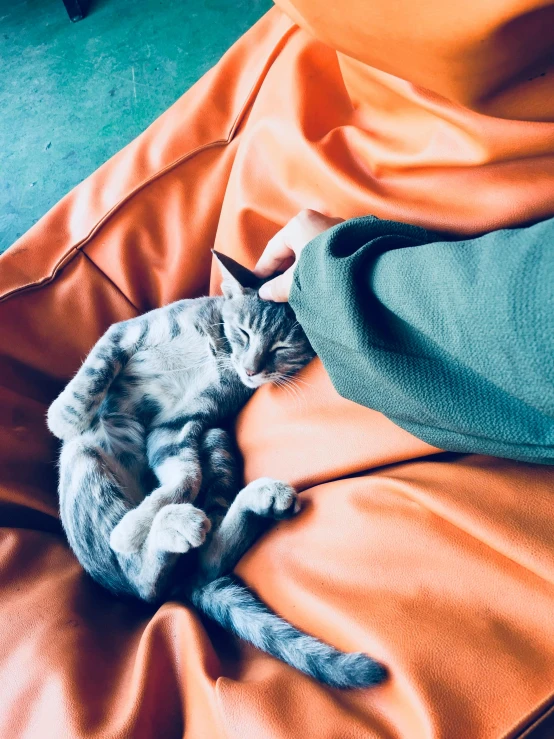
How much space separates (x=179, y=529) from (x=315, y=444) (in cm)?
32

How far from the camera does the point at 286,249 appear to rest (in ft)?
3.43

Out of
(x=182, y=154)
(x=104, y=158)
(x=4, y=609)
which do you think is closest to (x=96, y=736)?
(x=4, y=609)

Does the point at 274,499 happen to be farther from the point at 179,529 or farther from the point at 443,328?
the point at 443,328

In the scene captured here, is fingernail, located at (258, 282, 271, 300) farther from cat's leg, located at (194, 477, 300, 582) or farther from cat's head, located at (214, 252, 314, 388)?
cat's leg, located at (194, 477, 300, 582)

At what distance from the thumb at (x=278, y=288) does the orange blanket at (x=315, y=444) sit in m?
0.14

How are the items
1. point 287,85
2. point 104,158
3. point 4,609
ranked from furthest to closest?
point 104,158 < point 287,85 < point 4,609

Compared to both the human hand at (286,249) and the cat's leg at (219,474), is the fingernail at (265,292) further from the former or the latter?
the cat's leg at (219,474)

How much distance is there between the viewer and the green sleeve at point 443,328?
590mm

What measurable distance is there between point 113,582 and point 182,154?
968 mm

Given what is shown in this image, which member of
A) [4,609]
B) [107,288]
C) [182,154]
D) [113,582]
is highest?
[182,154]

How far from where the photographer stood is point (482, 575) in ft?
2.25

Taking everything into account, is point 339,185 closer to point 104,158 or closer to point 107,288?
point 107,288

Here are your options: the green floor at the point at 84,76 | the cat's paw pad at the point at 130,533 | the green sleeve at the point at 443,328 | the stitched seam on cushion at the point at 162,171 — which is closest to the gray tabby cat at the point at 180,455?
the cat's paw pad at the point at 130,533

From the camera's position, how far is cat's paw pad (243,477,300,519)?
92 cm
